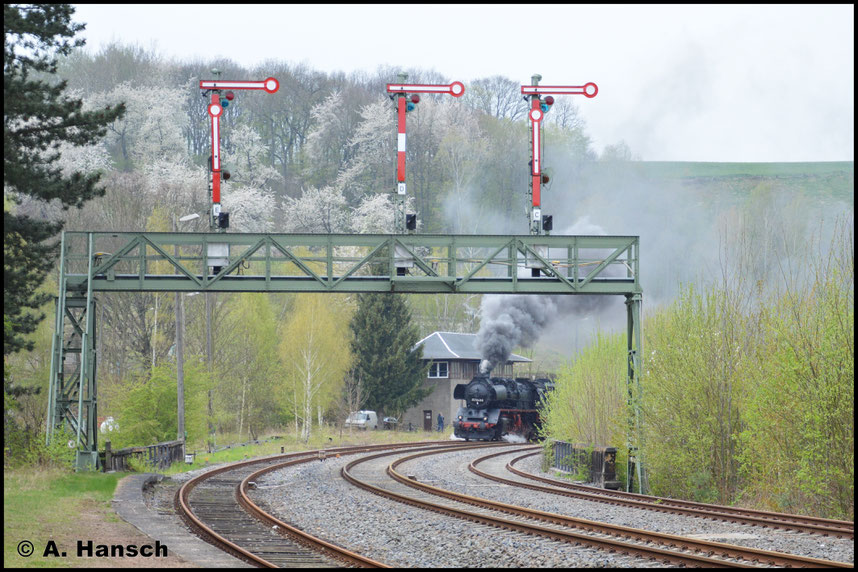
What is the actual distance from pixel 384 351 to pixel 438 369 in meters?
5.68

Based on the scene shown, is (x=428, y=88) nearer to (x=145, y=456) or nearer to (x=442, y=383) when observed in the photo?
(x=145, y=456)

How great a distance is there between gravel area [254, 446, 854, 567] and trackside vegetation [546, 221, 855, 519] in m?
2.87

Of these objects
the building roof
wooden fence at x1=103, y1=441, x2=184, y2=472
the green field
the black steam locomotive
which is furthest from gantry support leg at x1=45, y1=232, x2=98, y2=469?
the green field

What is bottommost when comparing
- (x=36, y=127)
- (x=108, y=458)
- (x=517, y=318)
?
(x=108, y=458)

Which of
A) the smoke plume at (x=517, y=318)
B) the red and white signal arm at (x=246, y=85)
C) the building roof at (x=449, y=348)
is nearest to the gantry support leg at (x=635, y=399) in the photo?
the red and white signal arm at (x=246, y=85)

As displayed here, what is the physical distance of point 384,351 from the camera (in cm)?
5678

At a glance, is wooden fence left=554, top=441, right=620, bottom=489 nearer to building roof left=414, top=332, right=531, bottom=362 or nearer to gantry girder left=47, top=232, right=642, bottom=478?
gantry girder left=47, top=232, right=642, bottom=478

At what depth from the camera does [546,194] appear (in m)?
67.2

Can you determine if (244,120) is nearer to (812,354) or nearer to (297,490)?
(297,490)

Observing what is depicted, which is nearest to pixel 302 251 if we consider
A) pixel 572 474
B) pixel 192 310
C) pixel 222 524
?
pixel 192 310

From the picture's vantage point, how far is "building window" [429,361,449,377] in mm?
61062

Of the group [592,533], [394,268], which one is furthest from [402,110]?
[592,533]

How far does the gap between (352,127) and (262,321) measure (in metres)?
27.7

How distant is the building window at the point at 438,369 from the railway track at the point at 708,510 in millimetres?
35661
